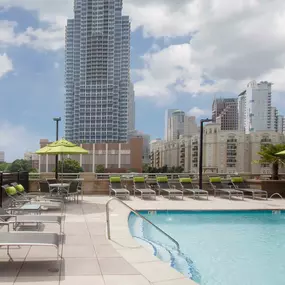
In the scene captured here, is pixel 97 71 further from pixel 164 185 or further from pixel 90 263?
pixel 90 263

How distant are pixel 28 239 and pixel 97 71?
12184cm

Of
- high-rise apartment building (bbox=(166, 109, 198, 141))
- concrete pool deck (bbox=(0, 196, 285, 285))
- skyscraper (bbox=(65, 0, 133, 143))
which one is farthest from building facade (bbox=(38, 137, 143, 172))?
concrete pool deck (bbox=(0, 196, 285, 285))

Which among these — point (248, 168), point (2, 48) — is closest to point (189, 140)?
point (248, 168)

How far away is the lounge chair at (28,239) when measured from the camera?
158 inches

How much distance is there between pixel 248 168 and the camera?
354ft

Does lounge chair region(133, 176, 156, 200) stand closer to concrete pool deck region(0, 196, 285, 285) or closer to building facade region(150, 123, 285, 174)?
concrete pool deck region(0, 196, 285, 285)

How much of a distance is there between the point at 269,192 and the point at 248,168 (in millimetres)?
98566

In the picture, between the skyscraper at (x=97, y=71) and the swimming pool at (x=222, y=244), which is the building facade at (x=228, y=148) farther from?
the swimming pool at (x=222, y=244)

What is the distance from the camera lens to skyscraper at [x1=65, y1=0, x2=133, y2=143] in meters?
122

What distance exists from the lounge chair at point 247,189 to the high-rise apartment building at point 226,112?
455ft

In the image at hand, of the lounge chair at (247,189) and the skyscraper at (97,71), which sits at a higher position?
the skyscraper at (97,71)

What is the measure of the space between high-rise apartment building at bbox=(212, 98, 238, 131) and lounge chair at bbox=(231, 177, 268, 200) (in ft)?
455

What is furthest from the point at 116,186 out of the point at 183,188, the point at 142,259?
the point at 142,259

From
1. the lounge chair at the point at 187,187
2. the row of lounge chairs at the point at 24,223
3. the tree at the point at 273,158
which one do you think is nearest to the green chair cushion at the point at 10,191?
the row of lounge chairs at the point at 24,223
